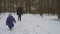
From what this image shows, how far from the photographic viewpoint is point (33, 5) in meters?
59.4

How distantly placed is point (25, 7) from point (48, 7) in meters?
8.61

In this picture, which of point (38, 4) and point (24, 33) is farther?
point (38, 4)

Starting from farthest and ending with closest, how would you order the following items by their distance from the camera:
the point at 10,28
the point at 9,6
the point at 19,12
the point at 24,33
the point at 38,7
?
1. the point at 9,6
2. the point at 38,7
3. the point at 19,12
4. the point at 10,28
5. the point at 24,33

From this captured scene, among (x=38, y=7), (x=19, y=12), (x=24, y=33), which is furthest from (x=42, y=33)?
(x=38, y=7)

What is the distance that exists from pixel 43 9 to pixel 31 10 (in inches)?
174

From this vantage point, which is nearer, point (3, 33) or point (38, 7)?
point (3, 33)

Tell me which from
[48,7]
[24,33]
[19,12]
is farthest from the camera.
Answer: [48,7]

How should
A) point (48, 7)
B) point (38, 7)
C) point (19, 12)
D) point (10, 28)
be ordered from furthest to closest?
point (38, 7) → point (48, 7) → point (19, 12) → point (10, 28)

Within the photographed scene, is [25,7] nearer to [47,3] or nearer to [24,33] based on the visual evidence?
[47,3]

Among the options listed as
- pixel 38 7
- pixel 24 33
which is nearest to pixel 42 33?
pixel 24 33

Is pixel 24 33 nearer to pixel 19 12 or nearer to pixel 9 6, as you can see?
pixel 19 12

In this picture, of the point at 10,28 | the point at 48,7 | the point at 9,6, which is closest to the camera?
the point at 10,28

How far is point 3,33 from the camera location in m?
15.0

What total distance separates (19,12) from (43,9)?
3214cm
